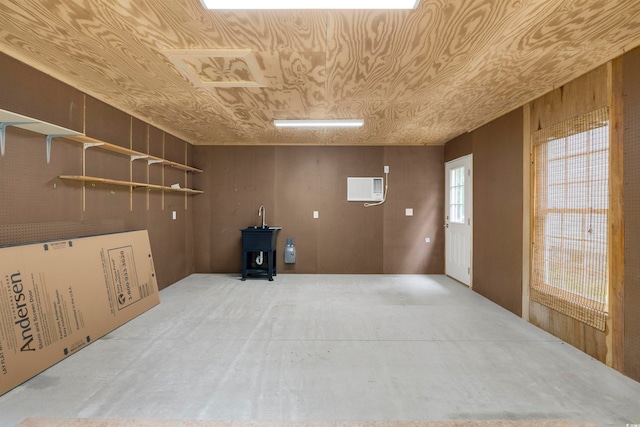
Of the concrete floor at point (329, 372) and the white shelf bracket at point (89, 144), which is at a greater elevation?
the white shelf bracket at point (89, 144)

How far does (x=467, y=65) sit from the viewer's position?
7.92ft

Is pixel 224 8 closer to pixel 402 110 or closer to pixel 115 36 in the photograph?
pixel 115 36

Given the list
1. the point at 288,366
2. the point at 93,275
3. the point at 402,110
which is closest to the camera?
the point at 288,366

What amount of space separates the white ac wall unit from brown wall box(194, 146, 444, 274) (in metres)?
0.12

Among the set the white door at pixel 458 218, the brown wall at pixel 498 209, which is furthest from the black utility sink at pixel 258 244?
the brown wall at pixel 498 209

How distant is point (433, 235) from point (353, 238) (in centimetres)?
152

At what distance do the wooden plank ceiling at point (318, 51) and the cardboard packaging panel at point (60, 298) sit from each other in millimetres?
1596

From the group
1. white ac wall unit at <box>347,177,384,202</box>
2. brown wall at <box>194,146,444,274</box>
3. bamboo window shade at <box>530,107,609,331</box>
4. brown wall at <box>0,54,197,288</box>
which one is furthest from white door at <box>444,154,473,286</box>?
brown wall at <box>0,54,197,288</box>

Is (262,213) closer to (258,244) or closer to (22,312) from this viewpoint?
(258,244)

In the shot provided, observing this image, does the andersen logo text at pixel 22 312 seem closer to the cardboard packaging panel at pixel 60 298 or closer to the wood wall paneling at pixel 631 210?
the cardboard packaging panel at pixel 60 298

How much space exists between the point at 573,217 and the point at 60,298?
4651mm

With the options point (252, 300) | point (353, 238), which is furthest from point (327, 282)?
point (252, 300)

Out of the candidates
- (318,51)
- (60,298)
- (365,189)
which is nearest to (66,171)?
(60,298)

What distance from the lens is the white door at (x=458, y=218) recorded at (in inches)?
183
